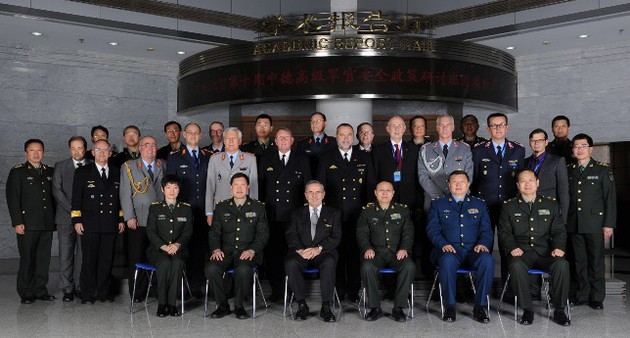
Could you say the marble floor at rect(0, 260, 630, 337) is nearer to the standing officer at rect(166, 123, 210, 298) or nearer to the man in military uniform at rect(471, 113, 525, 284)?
the standing officer at rect(166, 123, 210, 298)

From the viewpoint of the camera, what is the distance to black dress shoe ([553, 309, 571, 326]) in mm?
5453

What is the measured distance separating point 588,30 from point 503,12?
120 cm

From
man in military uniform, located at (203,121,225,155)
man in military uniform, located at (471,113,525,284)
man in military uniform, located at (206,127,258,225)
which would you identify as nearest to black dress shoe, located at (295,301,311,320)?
man in military uniform, located at (206,127,258,225)

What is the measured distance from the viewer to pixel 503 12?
908 cm

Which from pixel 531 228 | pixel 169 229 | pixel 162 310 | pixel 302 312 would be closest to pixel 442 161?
pixel 531 228

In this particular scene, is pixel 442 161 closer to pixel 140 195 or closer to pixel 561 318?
pixel 561 318

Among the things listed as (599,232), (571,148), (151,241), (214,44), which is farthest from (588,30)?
(151,241)

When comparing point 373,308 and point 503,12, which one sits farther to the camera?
point 503,12

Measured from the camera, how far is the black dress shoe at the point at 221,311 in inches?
227

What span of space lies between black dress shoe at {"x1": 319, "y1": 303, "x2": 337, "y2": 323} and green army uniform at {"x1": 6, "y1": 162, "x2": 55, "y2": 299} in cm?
285

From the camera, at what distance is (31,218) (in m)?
6.63

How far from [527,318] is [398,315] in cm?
102

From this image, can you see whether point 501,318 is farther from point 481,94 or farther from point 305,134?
point 305,134

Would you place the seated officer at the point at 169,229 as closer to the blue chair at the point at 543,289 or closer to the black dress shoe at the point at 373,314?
the black dress shoe at the point at 373,314
